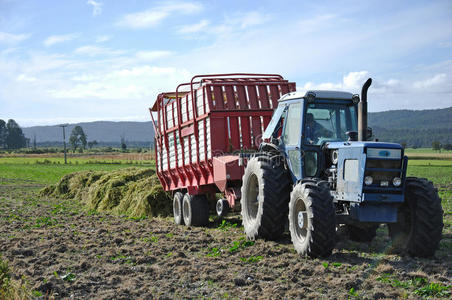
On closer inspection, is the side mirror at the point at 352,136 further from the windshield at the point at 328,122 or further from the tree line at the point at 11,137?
the tree line at the point at 11,137

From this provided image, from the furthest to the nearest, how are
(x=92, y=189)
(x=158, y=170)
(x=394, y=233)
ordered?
(x=92, y=189) → (x=158, y=170) → (x=394, y=233)

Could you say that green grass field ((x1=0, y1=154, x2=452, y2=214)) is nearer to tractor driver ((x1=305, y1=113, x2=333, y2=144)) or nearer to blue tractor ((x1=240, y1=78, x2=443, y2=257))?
blue tractor ((x1=240, y1=78, x2=443, y2=257))

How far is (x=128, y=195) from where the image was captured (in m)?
16.7

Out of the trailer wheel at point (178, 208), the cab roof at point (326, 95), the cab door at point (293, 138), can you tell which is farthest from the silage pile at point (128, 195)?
the cab roof at point (326, 95)

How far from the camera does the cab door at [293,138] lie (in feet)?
30.3

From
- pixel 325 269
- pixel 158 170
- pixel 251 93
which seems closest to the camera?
pixel 325 269

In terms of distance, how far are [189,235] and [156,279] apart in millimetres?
4094

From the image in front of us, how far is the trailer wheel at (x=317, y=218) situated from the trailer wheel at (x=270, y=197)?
860mm

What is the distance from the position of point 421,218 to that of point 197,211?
20.7ft

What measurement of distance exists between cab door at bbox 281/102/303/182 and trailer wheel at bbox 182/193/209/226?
4.18m

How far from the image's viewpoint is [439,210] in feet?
26.8

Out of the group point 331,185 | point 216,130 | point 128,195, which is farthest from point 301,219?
point 128,195

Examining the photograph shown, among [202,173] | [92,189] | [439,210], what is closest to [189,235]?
[202,173]

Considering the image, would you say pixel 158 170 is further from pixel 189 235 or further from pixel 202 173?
pixel 189 235
